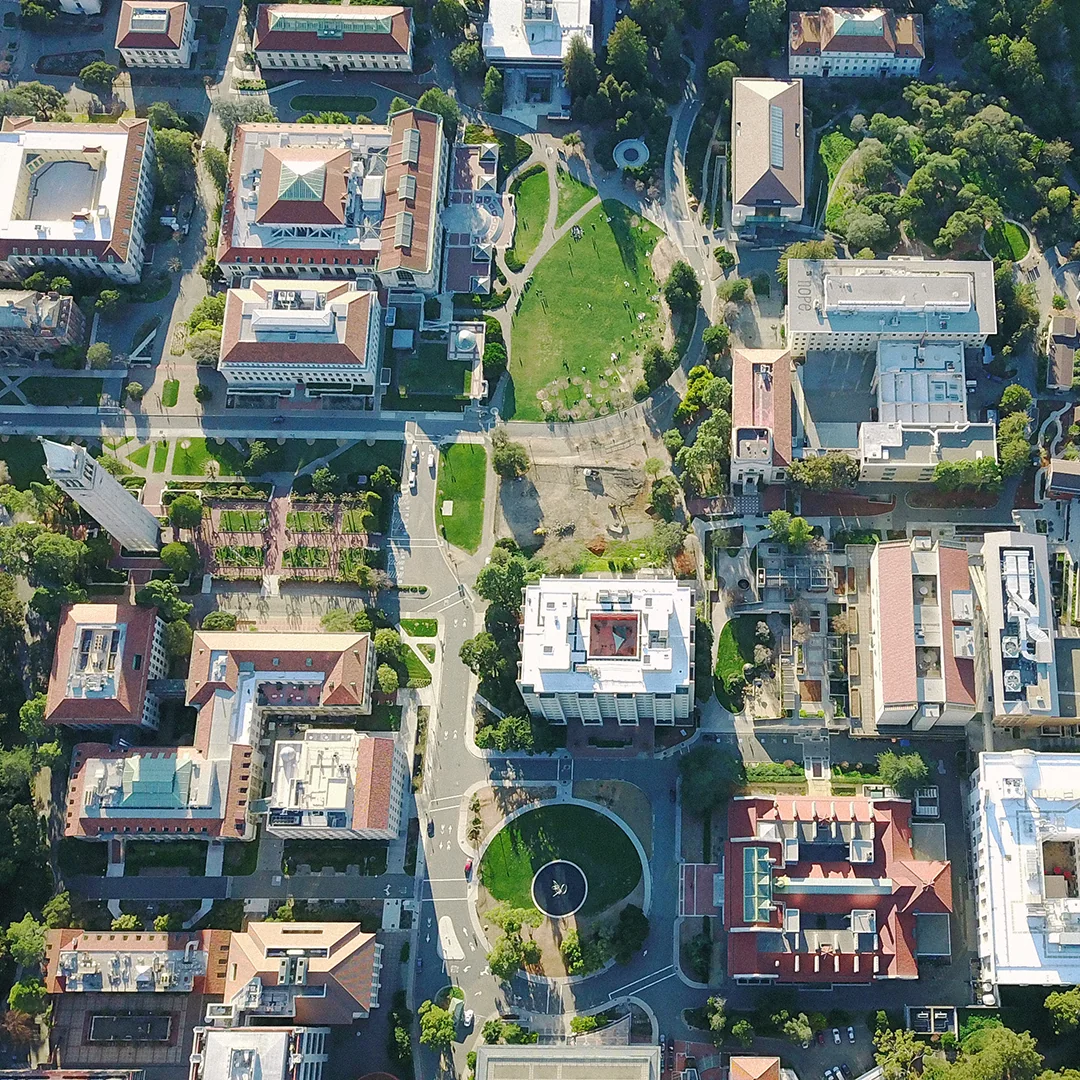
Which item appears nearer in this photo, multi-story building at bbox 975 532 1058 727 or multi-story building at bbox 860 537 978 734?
multi-story building at bbox 975 532 1058 727

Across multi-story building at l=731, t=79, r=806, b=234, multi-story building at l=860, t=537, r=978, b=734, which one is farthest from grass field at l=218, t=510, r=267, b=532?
multi-story building at l=860, t=537, r=978, b=734

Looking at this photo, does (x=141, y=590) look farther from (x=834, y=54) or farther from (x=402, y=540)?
(x=834, y=54)

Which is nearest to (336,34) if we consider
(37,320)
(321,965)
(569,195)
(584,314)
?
(569,195)

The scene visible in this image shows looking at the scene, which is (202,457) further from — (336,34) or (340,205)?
(336,34)

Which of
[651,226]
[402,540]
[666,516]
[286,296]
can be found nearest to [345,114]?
[286,296]

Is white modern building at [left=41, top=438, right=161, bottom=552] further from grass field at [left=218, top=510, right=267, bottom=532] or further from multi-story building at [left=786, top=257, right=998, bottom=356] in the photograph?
multi-story building at [left=786, top=257, right=998, bottom=356]

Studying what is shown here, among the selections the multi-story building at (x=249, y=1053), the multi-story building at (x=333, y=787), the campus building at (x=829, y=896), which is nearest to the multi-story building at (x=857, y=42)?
the campus building at (x=829, y=896)

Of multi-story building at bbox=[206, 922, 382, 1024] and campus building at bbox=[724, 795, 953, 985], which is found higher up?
campus building at bbox=[724, 795, 953, 985]
